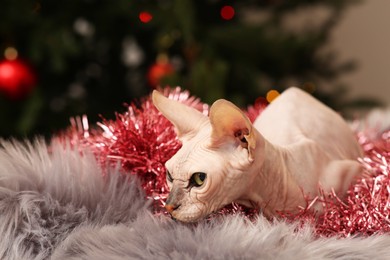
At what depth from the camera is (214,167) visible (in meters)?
0.44

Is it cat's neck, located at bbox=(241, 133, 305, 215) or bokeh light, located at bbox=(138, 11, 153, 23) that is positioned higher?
bokeh light, located at bbox=(138, 11, 153, 23)

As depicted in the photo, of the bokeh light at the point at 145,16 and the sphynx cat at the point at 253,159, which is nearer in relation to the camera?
the sphynx cat at the point at 253,159

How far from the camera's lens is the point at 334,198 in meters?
0.51

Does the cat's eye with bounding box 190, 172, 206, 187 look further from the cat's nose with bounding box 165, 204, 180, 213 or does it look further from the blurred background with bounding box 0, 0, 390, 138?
the blurred background with bounding box 0, 0, 390, 138

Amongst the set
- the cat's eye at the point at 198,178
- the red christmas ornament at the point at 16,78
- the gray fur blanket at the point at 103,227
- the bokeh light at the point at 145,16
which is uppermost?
A: the bokeh light at the point at 145,16

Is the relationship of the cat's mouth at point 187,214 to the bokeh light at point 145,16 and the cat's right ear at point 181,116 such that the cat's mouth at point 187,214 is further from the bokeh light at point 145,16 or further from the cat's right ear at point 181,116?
the bokeh light at point 145,16

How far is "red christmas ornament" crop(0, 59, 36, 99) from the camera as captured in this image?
1.28 metres

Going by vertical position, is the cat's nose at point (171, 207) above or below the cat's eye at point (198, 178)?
below

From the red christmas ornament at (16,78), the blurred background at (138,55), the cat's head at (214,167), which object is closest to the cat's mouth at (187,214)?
the cat's head at (214,167)

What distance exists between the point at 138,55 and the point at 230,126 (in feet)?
3.85

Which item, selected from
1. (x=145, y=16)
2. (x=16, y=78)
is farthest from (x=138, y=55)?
(x=16, y=78)

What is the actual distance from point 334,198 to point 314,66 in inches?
47.2

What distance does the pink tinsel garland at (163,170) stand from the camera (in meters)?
0.48

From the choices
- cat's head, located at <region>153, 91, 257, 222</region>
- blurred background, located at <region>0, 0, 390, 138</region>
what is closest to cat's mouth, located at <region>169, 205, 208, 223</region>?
cat's head, located at <region>153, 91, 257, 222</region>
